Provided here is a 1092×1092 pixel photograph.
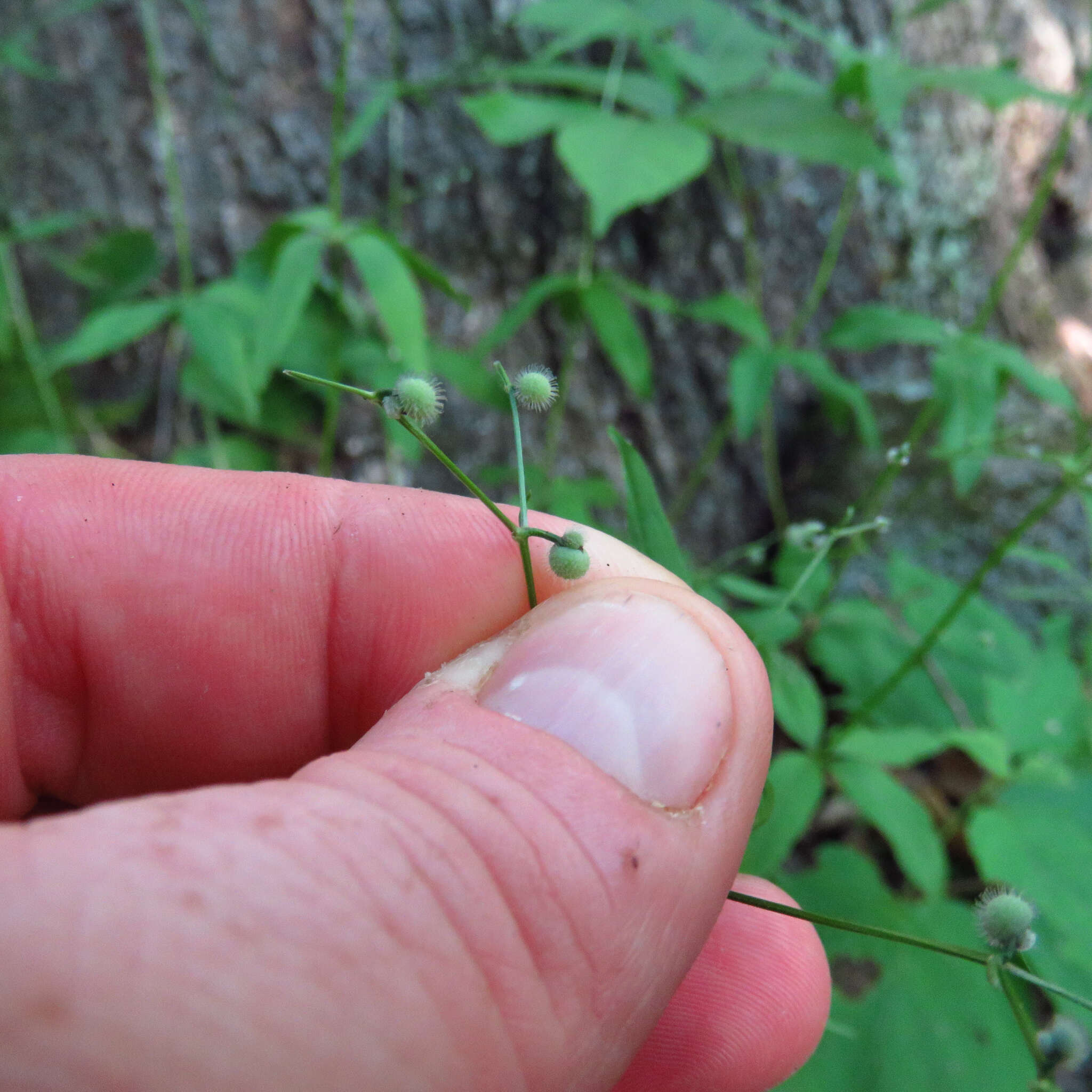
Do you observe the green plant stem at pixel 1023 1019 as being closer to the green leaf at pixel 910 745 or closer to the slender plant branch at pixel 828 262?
the green leaf at pixel 910 745

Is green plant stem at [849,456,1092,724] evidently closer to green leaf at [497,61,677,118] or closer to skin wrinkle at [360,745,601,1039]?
skin wrinkle at [360,745,601,1039]

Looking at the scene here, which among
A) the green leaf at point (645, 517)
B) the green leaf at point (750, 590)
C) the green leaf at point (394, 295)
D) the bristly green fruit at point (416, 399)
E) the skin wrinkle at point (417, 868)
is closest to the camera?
the skin wrinkle at point (417, 868)

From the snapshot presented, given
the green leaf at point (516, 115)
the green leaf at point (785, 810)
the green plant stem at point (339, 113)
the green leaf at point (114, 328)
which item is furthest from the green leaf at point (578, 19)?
the green leaf at point (785, 810)

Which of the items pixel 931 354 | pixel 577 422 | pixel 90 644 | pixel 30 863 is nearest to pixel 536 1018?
pixel 30 863

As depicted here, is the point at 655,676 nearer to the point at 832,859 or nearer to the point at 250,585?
the point at 250,585

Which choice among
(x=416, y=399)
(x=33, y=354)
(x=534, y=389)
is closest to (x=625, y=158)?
(x=534, y=389)

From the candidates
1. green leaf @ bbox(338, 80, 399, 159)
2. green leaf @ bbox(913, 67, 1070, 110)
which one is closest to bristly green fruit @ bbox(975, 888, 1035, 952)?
green leaf @ bbox(913, 67, 1070, 110)
